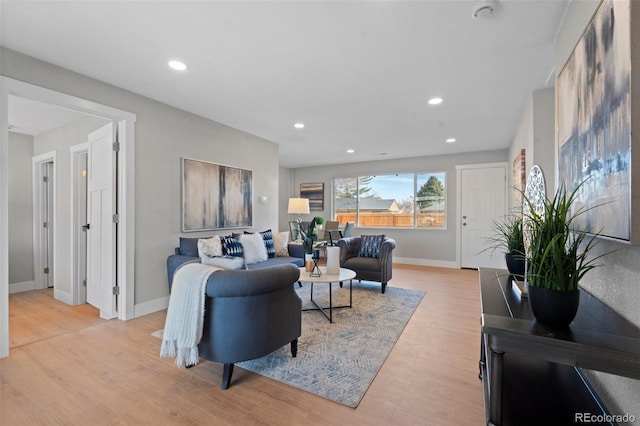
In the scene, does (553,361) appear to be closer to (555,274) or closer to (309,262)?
(555,274)

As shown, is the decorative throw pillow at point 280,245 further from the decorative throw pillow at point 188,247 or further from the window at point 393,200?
the window at point 393,200

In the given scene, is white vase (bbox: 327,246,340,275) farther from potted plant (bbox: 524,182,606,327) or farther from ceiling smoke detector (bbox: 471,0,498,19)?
ceiling smoke detector (bbox: 471,0,498,19)

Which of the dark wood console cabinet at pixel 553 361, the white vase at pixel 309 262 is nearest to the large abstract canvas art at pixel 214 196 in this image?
the white vase at pixel 309 262

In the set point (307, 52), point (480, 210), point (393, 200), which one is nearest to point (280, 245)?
point (307, 52)

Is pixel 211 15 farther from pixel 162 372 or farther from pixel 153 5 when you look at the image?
pixel 162 372

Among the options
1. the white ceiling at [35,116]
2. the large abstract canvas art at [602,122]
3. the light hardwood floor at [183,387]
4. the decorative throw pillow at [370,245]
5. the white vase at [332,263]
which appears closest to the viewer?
the large abstract canvas art at [602,122]

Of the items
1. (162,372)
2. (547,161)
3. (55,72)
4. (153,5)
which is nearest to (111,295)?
(162,372)

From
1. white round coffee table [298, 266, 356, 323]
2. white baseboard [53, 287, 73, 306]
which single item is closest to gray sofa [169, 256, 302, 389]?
white round coffee table [298, 266, 356, 323]

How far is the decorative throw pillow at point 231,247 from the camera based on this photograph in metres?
A: 3.63

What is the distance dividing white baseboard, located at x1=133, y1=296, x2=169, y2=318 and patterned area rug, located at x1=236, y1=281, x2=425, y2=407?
67.1 inches

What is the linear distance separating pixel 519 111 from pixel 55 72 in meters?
5.05

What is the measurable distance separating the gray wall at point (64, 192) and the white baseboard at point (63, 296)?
1.1 inches

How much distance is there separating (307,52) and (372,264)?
117 inches

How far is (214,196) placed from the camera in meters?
4.09
